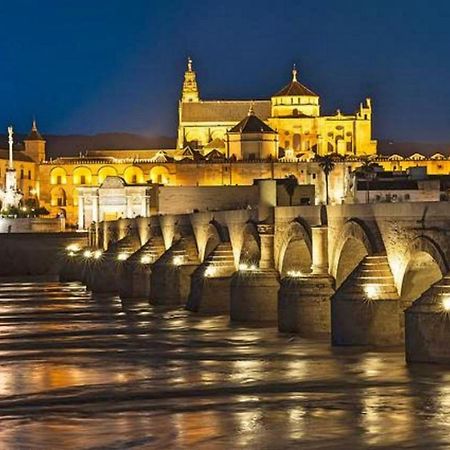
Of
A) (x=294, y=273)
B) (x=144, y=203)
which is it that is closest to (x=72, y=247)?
(x=144, y=203)

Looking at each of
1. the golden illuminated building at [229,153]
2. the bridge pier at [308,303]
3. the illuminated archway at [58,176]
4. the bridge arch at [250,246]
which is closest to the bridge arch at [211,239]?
the bridge arch at [250,246]

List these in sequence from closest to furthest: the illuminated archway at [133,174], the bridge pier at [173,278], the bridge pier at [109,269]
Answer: the bridge pier at [173,278] → the bridge pier at [109,269] → the illuminated archway at [133,174]

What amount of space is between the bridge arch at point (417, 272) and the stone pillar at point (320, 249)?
233 inches

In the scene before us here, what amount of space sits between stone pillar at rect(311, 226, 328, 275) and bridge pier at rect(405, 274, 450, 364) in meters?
9.99

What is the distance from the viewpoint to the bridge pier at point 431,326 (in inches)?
1140

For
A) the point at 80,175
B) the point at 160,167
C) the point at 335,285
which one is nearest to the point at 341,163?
the point at 160,167

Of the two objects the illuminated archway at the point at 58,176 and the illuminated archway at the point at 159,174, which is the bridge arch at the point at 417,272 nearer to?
the illuminated archway at the point at 159,174

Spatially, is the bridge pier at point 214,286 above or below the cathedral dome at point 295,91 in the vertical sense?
below

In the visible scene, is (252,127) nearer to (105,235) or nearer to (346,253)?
(105,235)

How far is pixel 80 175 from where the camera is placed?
145375 millimetres

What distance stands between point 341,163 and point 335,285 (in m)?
87.5

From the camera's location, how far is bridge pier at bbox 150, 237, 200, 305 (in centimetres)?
5594

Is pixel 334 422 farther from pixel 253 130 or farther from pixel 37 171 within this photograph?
pixel 37 171

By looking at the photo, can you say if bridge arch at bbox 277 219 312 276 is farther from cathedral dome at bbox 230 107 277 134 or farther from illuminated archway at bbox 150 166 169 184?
illuminated archway at bbox 150 166 169 184
